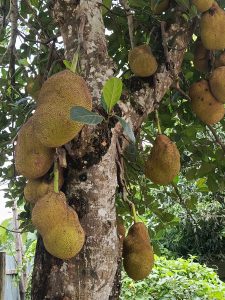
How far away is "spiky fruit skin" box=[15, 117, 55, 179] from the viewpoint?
88 centimetres

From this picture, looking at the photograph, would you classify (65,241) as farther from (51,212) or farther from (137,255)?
(137,255)

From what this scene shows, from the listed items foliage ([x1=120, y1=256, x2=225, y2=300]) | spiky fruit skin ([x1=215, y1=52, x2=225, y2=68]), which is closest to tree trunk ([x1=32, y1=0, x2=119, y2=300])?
spiky fruit skin ([x1=215, y1=52, x2=225, y2=68])

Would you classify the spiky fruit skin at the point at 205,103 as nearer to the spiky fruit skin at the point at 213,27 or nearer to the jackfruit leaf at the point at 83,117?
the spiky fruit skin at the point at 213,27

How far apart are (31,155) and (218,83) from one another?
1.98ft

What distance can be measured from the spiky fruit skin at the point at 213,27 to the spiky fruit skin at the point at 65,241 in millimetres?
678

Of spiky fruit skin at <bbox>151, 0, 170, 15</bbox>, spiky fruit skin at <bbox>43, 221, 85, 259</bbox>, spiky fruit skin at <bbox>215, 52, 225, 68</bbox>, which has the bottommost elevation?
spiky fruit skin at <bbox>43, 221, 85, 259</bbox>

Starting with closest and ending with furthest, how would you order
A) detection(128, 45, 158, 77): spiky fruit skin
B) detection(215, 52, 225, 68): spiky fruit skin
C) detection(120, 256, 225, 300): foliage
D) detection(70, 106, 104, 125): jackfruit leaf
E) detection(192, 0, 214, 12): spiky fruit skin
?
detection(70, 106, 104, 125): jackfruit leaf → detection(128, 45, 158, 77): spiky fruit skin → detection(192, 0, 214, 12): spiky fruit skin → detection(215, 52, 225, 68): spiky fruit skin → detection(120, 256, 225, 300): foliage

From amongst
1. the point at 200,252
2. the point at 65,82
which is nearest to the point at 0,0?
the point at 65,82

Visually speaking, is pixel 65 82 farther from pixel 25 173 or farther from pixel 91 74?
pixel 25 173

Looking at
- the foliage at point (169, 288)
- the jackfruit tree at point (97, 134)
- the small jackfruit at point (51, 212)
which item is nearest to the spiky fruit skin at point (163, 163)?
the jackfruit tree at point (97, 134)

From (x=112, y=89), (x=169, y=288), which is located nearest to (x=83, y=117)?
(x=112, y=89)

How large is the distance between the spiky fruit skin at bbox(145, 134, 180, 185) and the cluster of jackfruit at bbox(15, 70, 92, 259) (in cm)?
31

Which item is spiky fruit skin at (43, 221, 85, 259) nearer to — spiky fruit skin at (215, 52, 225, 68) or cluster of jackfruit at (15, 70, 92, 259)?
cluster of jackfruit at (15, 70, 92, 259)

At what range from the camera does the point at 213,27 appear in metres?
1.19
